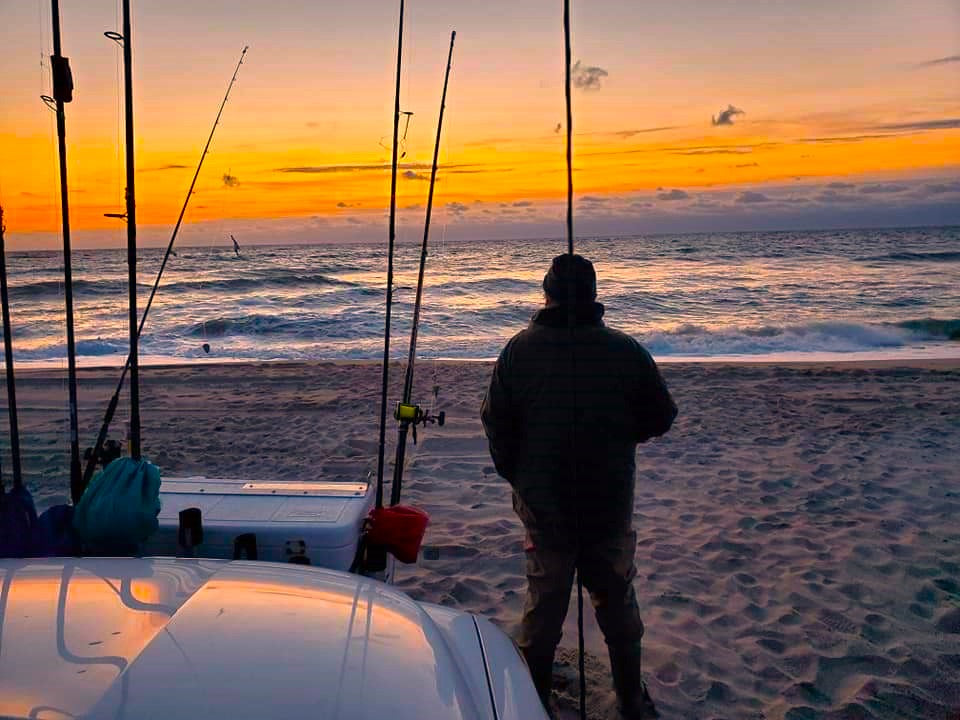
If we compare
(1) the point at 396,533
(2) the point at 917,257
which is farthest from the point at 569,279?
(2) the point at 917,257

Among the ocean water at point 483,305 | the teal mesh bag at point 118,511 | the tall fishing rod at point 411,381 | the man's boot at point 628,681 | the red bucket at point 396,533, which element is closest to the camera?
the teal mesh bag at point 118,511

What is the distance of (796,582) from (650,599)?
859 mm

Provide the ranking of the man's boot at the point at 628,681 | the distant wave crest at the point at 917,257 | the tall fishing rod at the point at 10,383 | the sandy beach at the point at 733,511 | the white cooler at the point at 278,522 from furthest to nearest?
the distant wave crest at the point at 917,257 < the sandy beach at the point at 733,511 < the tall fishing rod at the point at 10,383 < the man's boot at the point at 628,681 < the white cooler at the point at 278,522

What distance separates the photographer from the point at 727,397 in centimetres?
989

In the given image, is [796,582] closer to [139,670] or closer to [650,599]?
[650,599]

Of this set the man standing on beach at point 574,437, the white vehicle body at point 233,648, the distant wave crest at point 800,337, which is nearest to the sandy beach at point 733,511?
the man standing on beach at point 574,437

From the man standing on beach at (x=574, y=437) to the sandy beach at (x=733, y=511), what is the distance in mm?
757

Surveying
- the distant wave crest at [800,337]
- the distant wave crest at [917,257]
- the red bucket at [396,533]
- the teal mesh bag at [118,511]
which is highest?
the distant wave crest at [917,257]

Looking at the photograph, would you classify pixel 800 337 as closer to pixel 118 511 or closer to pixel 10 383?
pixel 10 383

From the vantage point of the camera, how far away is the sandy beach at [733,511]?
378 cm

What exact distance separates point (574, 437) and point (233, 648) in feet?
4.82

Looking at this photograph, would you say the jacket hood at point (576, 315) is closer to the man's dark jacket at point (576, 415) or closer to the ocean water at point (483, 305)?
the man's dark jacket at point (576, 415)

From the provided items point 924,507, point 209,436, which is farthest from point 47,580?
point 209,436

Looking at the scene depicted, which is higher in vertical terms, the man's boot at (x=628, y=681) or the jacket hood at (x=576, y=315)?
the jacket hood at (x=576, y=315)
